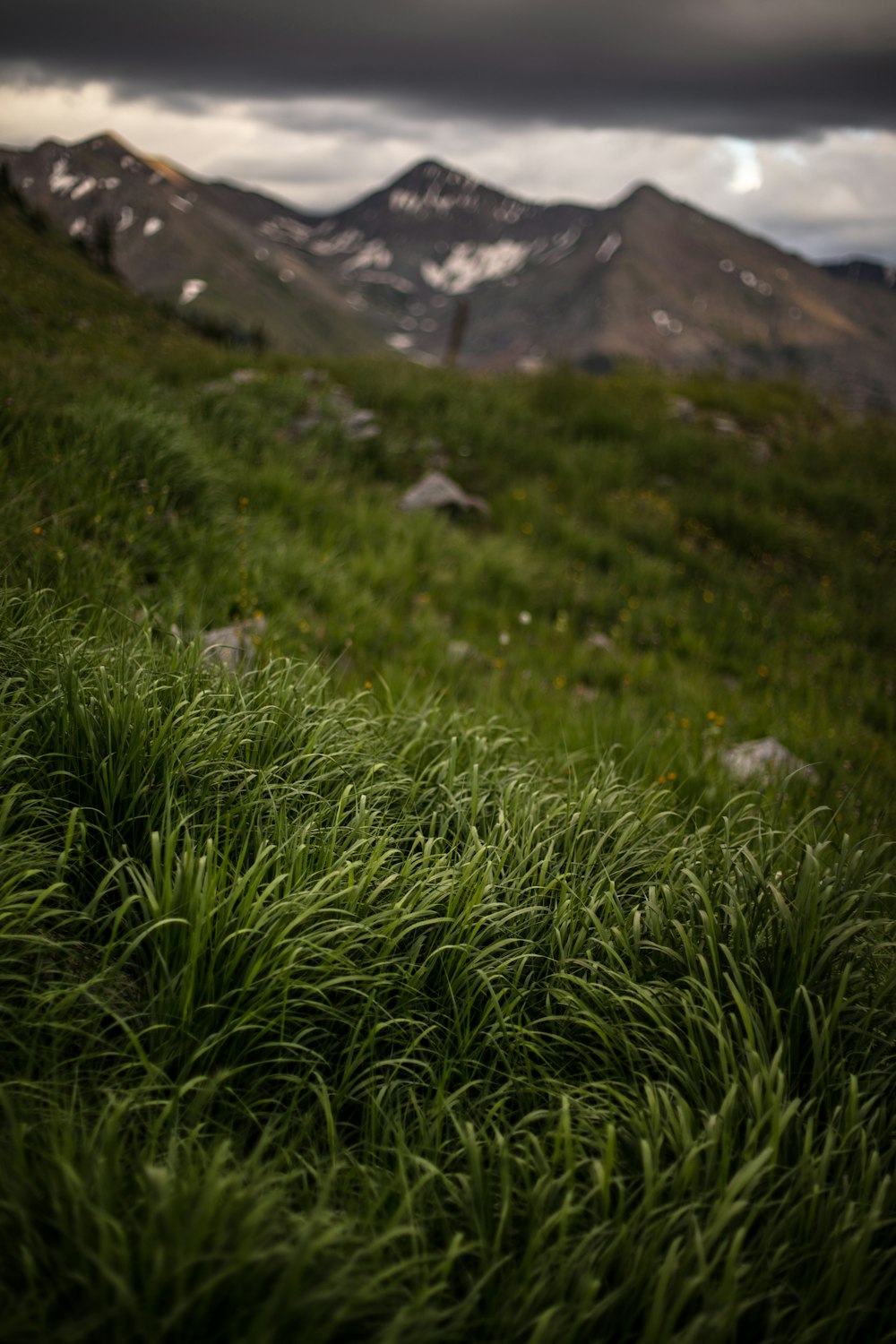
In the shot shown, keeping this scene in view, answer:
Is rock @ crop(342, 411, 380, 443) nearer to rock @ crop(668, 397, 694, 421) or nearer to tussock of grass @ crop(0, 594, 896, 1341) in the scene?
rock @ crop(668, 397, 694, 421)

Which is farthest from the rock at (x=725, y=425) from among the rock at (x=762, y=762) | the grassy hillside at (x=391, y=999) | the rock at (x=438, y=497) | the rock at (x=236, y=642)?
the rock at (x=236, y=642)

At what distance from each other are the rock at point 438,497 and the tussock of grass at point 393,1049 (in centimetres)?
456

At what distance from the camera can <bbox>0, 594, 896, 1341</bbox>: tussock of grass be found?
1.24m

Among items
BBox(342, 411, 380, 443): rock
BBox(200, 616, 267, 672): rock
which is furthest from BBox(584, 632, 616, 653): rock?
BBox(342, 411, 380, 443): rock

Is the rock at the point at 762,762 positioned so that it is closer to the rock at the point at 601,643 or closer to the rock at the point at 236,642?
the rock at the point at 601,643

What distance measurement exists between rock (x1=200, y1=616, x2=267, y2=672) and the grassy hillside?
11 centimetres

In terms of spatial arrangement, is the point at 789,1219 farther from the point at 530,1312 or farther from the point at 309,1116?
the point at 309,1116

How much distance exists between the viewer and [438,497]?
6.91m

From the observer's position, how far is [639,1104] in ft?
5.48

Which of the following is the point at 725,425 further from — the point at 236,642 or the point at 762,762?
the point at 236,642

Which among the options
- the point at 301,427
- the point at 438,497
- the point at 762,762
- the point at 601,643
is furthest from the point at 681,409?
the point at 762,762

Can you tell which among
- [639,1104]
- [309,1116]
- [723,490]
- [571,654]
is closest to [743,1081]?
[639,1104]

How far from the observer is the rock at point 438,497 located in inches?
271

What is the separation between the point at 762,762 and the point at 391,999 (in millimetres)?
2685
